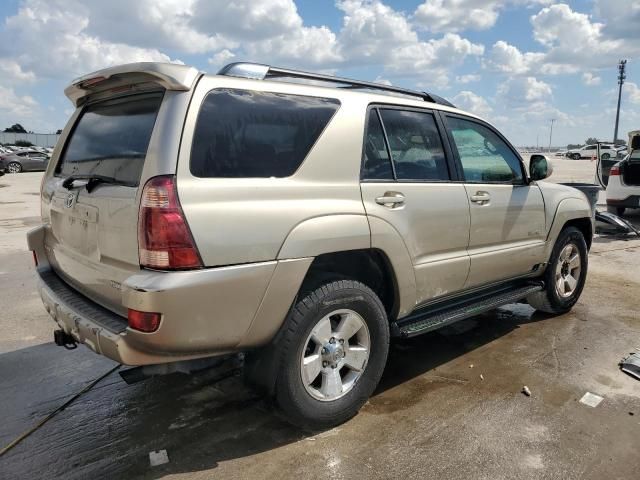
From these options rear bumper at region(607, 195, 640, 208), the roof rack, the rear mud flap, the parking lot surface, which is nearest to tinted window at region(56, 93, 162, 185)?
the roof rack

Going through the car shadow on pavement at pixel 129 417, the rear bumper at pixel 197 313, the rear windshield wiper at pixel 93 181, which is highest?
the rear windshield wiper at pixel 93 181

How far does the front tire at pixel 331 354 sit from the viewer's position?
2840 millimetres

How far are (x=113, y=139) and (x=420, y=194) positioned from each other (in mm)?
1901

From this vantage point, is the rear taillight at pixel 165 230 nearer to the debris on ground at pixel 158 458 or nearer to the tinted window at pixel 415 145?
the debris on ground at pixel 158 458

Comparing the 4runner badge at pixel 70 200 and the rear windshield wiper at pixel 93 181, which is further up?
the rear windshield wiper at pixel 93 181

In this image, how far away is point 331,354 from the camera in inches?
120

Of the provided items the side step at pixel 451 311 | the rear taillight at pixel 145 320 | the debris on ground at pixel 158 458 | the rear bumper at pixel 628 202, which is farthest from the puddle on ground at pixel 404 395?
the rear bumper at pixel 628 202

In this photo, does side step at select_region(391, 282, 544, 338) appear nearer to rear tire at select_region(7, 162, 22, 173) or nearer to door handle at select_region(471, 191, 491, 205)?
door handle at select_region(471, 191, 491, 205)

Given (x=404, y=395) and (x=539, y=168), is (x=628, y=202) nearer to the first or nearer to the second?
(x=539, y=168)

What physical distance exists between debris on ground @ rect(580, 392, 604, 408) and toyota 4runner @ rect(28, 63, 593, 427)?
892 mm

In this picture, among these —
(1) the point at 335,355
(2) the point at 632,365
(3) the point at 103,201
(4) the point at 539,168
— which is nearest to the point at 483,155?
(4) the point at 539,168

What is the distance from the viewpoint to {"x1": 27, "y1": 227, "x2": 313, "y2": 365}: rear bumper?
2.41 metres

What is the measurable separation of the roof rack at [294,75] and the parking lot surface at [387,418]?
183cm

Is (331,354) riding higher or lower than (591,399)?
higher
